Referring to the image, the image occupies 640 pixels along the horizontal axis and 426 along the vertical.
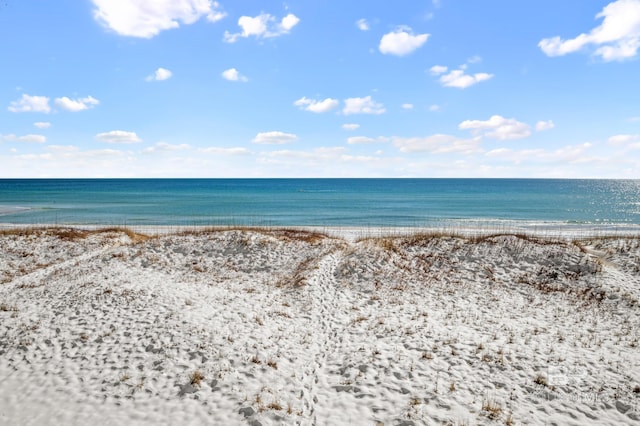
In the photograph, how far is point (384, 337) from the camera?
1334cm

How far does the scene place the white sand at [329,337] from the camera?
922 cm

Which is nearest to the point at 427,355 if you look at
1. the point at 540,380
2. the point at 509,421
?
the point at 540,380

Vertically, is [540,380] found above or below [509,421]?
above

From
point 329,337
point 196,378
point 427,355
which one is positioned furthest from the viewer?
point 329,337

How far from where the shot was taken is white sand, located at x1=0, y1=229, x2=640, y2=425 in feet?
30.2

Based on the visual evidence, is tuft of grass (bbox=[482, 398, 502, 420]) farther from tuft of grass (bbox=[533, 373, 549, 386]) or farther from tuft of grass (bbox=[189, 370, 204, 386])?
tuft of grass (bbox=[189, 370, 204, 386])

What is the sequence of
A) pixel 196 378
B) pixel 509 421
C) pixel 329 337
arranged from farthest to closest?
pixel 329 337 → pixel 196 378 → pixel 509 421

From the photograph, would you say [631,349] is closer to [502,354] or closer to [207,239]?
[502,354]

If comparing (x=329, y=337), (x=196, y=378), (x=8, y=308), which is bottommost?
(x=329, y=337)

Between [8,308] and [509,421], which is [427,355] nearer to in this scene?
[509,421]

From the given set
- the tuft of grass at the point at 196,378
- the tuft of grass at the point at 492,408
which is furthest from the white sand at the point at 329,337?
the tuft of grass at the point at 196,378

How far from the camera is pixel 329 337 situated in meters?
13.4

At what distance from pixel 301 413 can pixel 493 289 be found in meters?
14.1

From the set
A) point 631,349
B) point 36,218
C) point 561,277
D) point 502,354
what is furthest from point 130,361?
point 36,218
